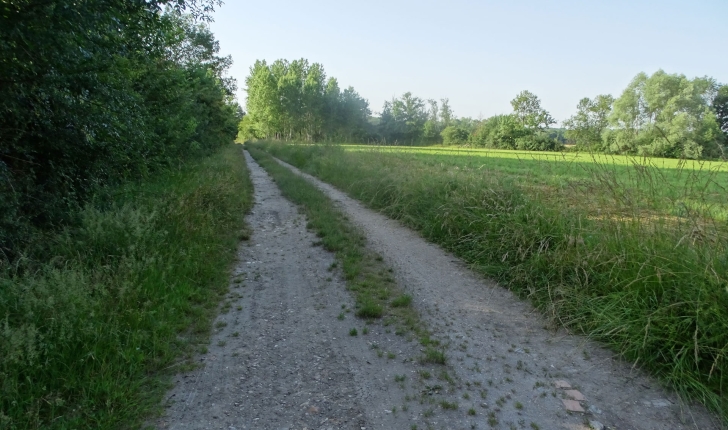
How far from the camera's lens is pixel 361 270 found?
6242mm

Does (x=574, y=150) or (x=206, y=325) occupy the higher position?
(x=574, y=150)

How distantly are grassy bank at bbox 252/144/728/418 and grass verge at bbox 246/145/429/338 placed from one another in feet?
5.01

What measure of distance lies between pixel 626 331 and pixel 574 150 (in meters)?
3.98

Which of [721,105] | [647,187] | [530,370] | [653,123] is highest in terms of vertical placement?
[721,105]

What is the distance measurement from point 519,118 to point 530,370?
300 feet

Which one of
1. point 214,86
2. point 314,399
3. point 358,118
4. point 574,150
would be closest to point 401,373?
point 314,399

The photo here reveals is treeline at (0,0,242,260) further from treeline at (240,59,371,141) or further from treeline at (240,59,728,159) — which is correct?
treeline at (240,59,371,141)

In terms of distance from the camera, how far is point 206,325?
4.40m

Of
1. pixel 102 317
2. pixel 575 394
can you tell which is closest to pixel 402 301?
pixel 575 394

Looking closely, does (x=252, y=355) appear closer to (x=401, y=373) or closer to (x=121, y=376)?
(x=121, y=376)

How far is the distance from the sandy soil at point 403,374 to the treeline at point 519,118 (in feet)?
9.73

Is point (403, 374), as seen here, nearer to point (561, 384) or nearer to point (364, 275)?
point (561, 384)

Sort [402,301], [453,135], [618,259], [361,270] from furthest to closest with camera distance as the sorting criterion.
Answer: [453,135] → [361,270] → [402,301] → [618,259]

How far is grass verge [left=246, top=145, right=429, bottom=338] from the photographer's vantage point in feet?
15.7
